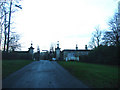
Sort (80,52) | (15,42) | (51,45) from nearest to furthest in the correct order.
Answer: (15,42) → (80,52) → (51,45)

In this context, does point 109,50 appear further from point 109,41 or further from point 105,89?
point 105,89

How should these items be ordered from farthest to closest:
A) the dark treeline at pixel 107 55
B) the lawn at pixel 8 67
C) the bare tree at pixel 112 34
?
the bare tree at pixel 112 34
the dark treeline at pixel 107 55
the lawn at pixel 8 67

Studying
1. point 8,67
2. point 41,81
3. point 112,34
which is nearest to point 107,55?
point 112,34

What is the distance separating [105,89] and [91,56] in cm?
2575

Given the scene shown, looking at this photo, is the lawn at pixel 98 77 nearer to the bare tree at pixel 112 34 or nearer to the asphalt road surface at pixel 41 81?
the asphalt road surface at pixel 41 81

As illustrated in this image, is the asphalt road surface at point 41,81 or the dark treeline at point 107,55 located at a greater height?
the dark treeline at point 107,55

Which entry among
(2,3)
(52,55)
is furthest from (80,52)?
(2,3)

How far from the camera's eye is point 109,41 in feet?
102

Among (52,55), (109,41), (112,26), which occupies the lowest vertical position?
(52,55)

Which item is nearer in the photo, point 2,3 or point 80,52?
point 2,3

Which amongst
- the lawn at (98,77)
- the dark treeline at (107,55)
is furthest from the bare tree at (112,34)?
the lawn at (98,77)

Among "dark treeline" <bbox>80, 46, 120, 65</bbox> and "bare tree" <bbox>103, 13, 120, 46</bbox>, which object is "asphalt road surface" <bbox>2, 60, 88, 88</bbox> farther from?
"bare tree" <bbox>103, 13, 120, 46</bbox>

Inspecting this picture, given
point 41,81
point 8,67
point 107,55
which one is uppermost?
point 107,55

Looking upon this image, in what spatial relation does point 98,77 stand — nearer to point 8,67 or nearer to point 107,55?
point 8,67
